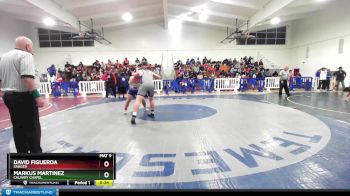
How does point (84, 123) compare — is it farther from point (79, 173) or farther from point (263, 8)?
point (263, 8)

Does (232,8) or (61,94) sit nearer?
(61,94)

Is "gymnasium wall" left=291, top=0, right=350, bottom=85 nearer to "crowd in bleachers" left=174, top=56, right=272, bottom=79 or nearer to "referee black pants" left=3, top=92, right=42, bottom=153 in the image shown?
"crowd in bleachers" left=174, top=56, right=272, bottom=79

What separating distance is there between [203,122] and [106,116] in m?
2.91

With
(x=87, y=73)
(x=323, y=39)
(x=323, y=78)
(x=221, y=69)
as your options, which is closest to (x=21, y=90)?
(x=87, y=73)

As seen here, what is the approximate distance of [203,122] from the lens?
18.4ft

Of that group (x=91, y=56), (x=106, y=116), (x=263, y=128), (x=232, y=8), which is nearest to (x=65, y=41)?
(x=91, y=56)

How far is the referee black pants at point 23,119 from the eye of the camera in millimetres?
2670

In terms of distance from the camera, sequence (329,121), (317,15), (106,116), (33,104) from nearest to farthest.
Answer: (33,104) → (329,121) → (106,116) → (317,15)

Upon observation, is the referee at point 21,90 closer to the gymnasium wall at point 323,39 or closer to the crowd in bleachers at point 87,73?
the crowd in bleachers at point 87,73

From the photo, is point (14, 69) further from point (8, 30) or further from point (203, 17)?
point (8, 30)

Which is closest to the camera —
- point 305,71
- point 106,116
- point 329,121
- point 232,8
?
point 329,121

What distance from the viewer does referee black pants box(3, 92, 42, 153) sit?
8.76 ft

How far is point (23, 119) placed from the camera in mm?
2721

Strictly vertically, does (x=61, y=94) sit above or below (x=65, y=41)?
below
